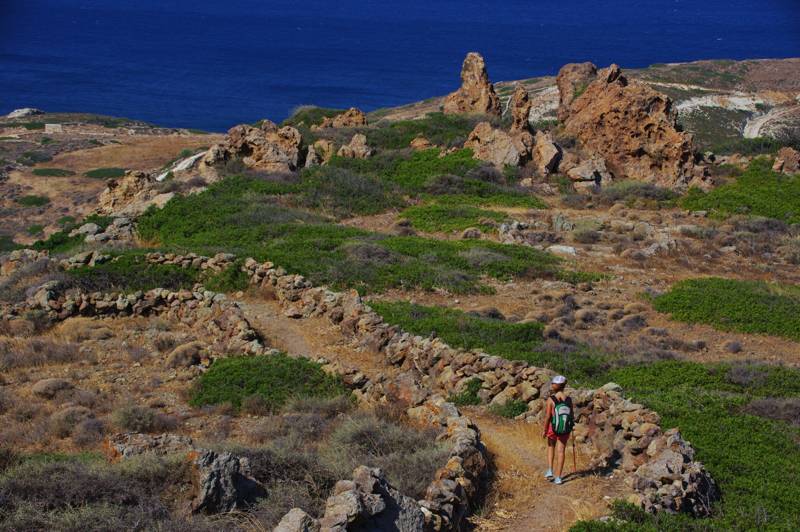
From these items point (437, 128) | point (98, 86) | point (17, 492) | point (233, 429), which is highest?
point (98, 86)

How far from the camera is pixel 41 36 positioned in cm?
14825

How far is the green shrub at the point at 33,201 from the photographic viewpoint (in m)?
43.3

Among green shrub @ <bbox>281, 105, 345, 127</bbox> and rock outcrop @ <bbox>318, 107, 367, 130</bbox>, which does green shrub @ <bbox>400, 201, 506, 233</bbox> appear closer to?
rock outcrop @ <bbox>318, 107, 367, 130</bbox>

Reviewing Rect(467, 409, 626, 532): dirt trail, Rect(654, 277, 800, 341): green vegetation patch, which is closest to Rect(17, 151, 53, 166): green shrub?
Rect(654, 277, 800, 341): green vegetation patch

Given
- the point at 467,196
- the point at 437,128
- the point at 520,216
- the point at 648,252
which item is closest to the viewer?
the point at 648,252

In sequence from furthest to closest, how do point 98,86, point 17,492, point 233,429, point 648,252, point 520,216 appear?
point 98,86, point 520,216, point 648,252, point 233,429, point 17,492

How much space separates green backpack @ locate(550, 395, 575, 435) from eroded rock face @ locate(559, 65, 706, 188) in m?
23.7

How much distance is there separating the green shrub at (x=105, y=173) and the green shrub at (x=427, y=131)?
68.7ft

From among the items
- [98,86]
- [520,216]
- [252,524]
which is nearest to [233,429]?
[252,524]

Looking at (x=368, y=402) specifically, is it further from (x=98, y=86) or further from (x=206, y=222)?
Result: (x=98, y=86)

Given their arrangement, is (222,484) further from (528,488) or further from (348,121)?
(348,121)

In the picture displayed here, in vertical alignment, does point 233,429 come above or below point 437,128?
below

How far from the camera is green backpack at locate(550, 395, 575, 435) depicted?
8.98 meters

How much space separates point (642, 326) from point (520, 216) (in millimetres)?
10783
